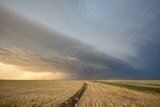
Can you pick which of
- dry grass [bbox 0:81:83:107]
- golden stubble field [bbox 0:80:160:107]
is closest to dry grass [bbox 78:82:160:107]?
golden stubble field [bbox 0:80:160:107]

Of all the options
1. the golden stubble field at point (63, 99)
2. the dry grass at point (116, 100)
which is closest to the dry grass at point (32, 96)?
the golden stubble field at point (63, 99)

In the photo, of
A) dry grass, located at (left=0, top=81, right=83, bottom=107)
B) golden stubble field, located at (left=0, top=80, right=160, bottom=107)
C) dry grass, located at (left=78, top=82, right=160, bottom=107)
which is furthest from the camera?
dry grass, located at (left=78, top=82, right=160, bottom=107)

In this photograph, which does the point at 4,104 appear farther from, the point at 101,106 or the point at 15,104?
the point at 101,106

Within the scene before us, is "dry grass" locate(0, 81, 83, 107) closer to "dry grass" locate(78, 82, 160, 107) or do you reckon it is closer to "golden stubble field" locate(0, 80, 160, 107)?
"golden stubble field" locate(0, 80, 160, 107)

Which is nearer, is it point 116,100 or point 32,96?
point 32,96

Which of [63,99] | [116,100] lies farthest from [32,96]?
[116,100]

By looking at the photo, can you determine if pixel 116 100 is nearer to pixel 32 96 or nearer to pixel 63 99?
pixel 63 99

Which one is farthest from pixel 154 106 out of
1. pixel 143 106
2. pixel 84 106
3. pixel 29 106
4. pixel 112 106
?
pixel 29 106

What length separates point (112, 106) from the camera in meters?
20.8

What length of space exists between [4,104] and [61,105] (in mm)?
5499

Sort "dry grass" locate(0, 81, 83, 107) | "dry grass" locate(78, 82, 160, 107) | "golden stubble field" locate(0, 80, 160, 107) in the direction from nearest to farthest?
"dry grass" locate(0, 81, 83, 107) → "golden stubble field" locate(0, 80, 160, 107) → "dry grass" locate(78, 82, 160, 107)

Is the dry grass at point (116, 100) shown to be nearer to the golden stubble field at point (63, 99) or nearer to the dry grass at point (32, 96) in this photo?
the golden stubble field at point (63, 99)

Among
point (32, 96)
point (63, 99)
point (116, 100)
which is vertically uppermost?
point (32, 96)

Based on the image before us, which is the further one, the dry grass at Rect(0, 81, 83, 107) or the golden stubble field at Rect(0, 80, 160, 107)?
the golden stubble field at Rect(0, 80, 160, 107)
